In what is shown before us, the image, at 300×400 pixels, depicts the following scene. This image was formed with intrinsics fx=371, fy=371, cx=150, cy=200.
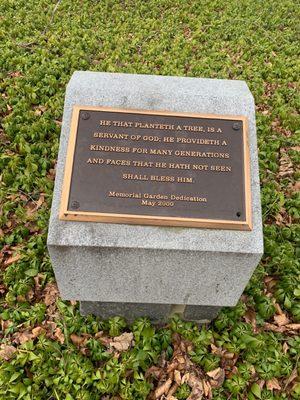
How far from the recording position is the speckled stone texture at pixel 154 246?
231 cm

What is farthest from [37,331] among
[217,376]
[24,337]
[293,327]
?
[293,327]

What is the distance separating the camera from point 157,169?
2.45 meters

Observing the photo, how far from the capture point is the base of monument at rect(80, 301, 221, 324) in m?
2.93

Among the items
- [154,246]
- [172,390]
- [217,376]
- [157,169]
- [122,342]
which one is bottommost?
[172,390]

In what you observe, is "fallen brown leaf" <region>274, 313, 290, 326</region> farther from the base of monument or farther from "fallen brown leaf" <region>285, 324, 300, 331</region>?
the base of monument

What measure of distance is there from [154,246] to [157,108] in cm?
98

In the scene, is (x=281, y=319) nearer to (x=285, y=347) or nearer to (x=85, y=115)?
(x=285, y=347)

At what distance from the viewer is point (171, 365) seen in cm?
286

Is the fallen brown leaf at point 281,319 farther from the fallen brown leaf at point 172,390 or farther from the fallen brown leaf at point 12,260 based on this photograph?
the fallen brown leaf at point 12,260

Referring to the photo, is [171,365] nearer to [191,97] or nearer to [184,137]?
[184,137]

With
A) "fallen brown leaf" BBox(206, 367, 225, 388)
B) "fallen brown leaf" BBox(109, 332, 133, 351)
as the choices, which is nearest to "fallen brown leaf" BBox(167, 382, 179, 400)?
"fallen brown leaf" BBox(206, 367, 225, 388)

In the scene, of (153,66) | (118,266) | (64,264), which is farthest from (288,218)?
(153,66)

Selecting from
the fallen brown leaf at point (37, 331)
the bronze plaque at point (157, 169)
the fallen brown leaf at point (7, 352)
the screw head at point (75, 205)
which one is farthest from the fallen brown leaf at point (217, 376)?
the screw head at point (75, 205)

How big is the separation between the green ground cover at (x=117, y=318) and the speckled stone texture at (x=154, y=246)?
1.47 feet
